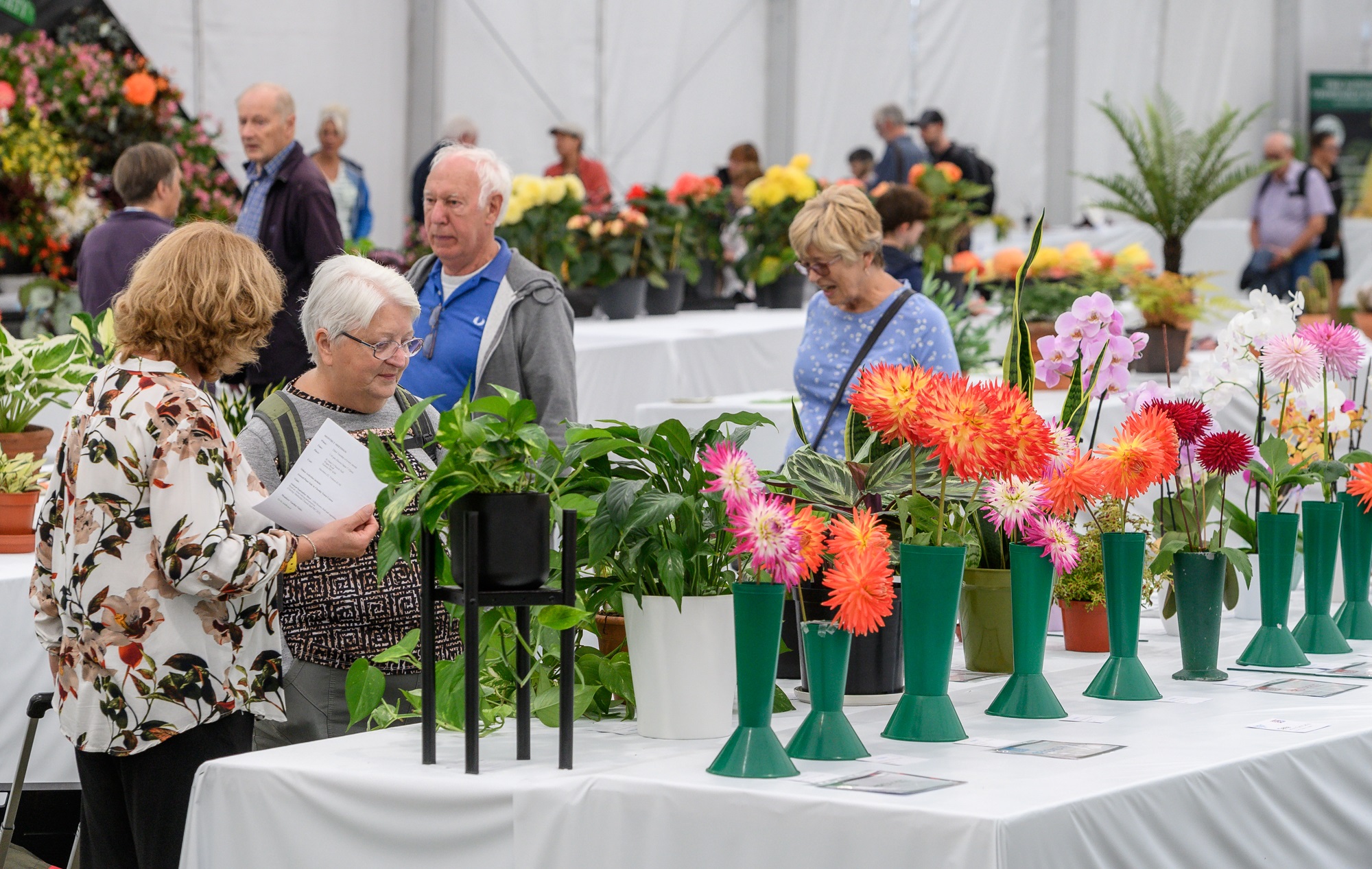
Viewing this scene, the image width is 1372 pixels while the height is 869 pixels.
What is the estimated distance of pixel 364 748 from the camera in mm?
1668

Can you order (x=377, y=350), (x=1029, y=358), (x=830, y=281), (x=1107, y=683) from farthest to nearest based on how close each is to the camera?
(x=830, y=281)
(x=377, y=350)
(x=1029, y=358)
(x=1107, y=683)

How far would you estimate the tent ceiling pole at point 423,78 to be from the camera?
29.5ft

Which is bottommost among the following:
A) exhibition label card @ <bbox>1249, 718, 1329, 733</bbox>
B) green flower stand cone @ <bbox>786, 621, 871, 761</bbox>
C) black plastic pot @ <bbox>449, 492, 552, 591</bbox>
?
Result: exhibition label card @ <bbox>1249, 718, 1329, 733</bbox>

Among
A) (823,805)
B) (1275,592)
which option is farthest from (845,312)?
(823,805)

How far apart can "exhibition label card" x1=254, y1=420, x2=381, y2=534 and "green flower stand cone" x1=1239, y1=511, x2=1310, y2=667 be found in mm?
1124

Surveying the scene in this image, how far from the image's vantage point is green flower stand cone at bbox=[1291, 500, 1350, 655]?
215 centimetres

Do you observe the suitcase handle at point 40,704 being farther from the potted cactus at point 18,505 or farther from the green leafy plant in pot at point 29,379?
the green leafy plant in pot at point 29,379

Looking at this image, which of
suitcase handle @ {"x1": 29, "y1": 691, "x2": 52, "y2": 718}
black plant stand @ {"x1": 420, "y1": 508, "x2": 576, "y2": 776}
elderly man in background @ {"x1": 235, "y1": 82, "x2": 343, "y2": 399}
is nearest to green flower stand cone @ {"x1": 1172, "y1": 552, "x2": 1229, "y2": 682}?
black plant stand @ {"x1": 420, "y1": 508, "x2": 576, "y2": 776}

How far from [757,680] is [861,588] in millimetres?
127

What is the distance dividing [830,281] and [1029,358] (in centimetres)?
112

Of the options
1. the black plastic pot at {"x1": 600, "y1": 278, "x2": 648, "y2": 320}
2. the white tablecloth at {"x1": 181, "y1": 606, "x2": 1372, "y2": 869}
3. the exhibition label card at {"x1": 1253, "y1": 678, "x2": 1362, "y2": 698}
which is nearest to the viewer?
the white tablecloth at {"x1": 181, "y1": 606, "x2": 1372, "y2": 869}

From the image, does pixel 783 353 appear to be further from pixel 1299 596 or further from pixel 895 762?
pixel 895 762

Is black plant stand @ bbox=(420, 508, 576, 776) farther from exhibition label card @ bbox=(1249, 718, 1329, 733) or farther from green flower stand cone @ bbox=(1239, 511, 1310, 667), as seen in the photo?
green flower stand cone @ bbox=(1239, 511, 1310, 667)

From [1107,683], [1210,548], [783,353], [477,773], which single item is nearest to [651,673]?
[477,773]
